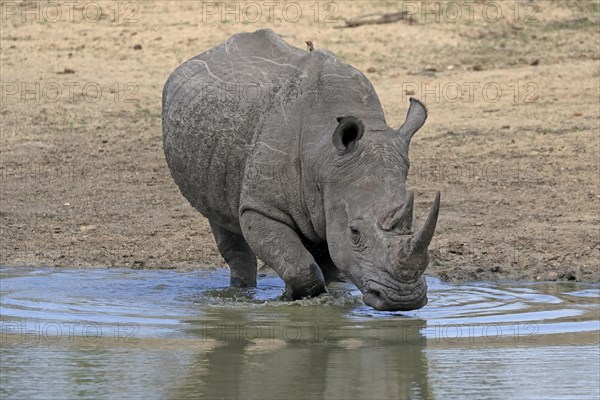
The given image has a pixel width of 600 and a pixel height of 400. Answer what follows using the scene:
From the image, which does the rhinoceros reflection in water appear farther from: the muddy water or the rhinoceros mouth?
the rhinoceros mouth

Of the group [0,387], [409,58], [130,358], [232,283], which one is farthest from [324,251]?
[409,58]

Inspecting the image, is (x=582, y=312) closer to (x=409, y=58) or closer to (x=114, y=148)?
(x=114, y=148)

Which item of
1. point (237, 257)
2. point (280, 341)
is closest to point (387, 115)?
point (237, 257)

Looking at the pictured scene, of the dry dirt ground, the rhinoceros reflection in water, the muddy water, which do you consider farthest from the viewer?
the dry dirt ground

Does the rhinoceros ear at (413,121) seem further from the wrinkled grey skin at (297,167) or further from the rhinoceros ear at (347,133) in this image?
the rhinoceros ear at (347,133)

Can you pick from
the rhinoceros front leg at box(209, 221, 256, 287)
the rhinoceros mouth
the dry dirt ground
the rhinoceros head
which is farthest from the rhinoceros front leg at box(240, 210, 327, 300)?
the dry dirt ground

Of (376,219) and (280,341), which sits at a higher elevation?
(376,219)

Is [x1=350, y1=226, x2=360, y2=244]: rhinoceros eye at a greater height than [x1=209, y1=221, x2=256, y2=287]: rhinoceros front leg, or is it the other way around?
[x1=350, y1=226, x2=360, y2=244]: rhinoceros eye

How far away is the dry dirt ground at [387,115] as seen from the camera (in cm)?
1251

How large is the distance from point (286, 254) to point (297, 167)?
1.85 feet

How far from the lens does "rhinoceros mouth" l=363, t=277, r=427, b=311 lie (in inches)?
343

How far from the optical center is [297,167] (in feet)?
32.2

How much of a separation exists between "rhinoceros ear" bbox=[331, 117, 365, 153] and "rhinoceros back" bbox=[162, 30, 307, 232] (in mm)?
912

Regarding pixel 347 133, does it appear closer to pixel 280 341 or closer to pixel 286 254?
pixel 286 254
